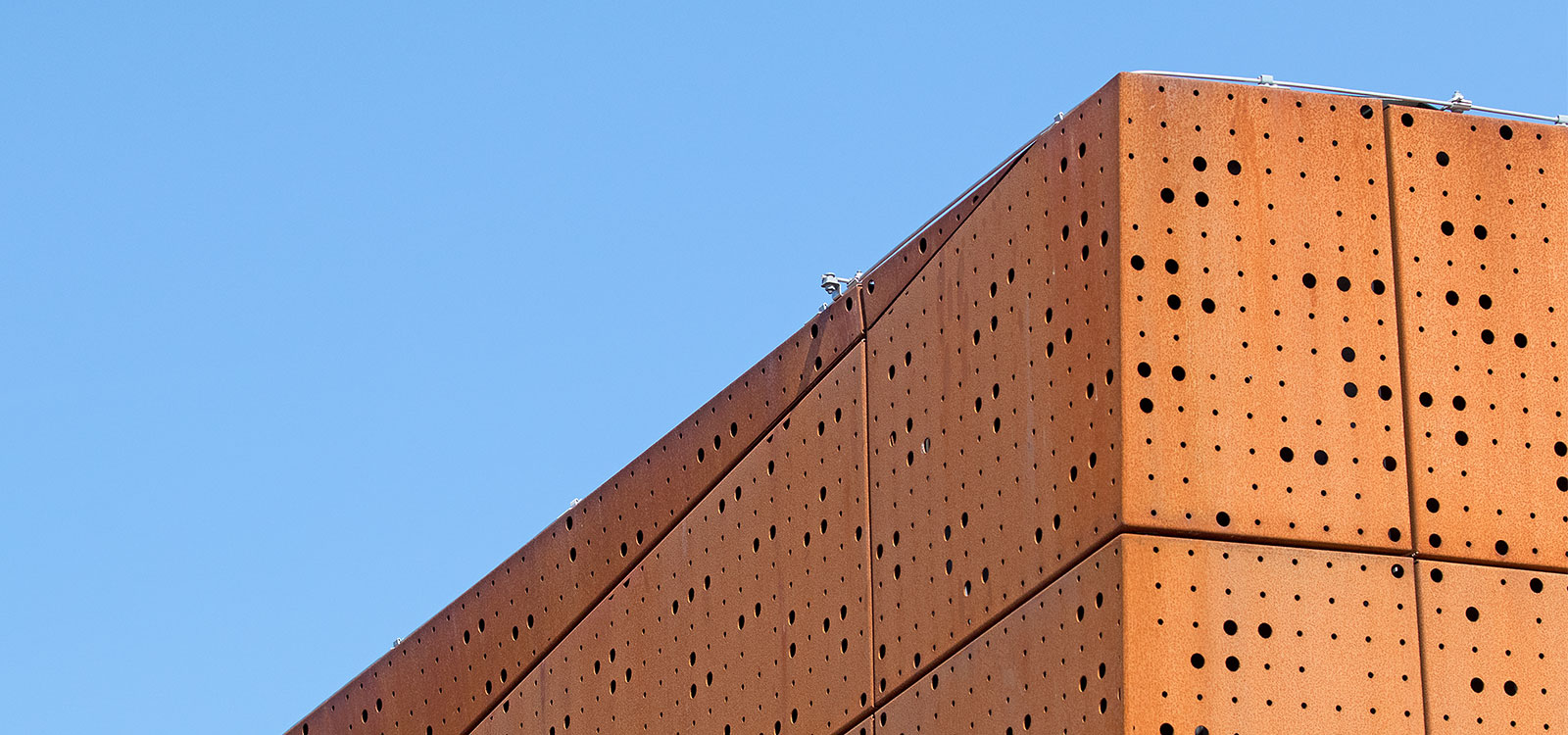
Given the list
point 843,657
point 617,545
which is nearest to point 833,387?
point 843,657

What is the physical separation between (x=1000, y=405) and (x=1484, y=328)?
2925 millimetres

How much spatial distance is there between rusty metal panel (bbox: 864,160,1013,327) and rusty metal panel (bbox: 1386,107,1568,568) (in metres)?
2.66

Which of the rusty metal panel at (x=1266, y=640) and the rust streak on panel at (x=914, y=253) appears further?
the rust streak on panel at (x=914, y=253)

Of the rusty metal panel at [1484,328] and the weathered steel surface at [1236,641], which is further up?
the rusty metal panel at [1484,328]

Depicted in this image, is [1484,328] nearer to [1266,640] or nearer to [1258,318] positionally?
[1258,318]

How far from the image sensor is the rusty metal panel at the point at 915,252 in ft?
47.2

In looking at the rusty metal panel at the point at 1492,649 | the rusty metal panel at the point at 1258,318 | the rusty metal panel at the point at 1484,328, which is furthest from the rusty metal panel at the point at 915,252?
the rusty metal panel at the point at 1492,649

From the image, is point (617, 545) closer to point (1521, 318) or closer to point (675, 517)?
point (675, 517)

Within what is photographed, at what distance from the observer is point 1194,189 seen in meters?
12.7

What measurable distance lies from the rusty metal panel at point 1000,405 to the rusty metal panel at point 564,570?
1.36 metres

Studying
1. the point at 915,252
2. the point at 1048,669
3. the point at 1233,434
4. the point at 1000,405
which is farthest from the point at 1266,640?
the point at 915,252

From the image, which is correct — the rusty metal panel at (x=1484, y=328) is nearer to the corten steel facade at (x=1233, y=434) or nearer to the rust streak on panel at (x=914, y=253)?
the corten steel facade at (x=1233, y=434)

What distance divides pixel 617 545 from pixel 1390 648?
27.7 feet

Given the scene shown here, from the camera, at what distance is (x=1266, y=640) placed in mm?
11977
